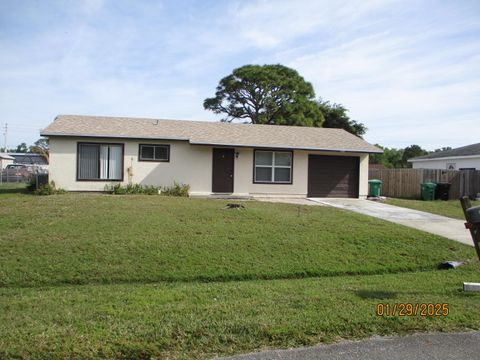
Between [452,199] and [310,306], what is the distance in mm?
20434

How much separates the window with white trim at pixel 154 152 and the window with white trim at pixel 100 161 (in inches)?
35.3

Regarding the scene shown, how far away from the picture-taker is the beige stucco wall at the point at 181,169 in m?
17.2

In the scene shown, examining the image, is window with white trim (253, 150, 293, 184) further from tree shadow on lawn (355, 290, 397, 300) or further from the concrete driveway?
tree shadow on lawn (355, 290, 397, 300)

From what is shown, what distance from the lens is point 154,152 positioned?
18125 mm

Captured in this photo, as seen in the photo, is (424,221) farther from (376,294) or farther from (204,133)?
(204,133)

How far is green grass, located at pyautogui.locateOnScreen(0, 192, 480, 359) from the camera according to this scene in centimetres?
423

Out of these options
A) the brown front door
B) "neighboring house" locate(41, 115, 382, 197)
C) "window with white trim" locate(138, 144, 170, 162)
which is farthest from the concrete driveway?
"window with white trim" locate(138, 144, 170, 162)

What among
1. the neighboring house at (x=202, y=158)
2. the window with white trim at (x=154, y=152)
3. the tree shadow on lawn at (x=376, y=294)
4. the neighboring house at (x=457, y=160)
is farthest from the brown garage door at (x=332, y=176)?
the tree shadow on lawn at (x=376, y=294)

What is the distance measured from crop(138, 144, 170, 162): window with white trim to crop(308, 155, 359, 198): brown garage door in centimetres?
681

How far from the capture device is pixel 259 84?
44.0 metres

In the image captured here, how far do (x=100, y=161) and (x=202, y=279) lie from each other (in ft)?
39.4

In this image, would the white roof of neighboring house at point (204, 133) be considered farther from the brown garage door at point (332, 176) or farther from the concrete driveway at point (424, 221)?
the concrete driveway at point (424, 221)

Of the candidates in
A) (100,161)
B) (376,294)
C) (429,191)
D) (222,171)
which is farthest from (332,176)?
(376,294)

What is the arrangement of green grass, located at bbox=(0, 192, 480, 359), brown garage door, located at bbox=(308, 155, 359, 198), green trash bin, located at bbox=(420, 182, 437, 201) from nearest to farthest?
green grass, located at bbox=(0, 192, 480, 359), brown garage door, located at bbox=(308, 155, 359, 198), green trash bin, located at bbox=(420, 182, 437, 201)
